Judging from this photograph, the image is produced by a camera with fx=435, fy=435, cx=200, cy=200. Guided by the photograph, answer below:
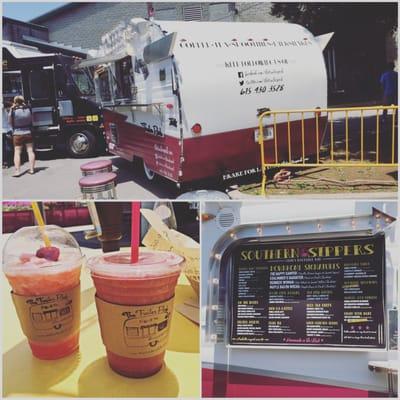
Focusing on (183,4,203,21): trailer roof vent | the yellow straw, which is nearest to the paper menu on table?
the yellow straw

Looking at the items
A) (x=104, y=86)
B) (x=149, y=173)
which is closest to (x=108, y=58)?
(x=104, y=86)

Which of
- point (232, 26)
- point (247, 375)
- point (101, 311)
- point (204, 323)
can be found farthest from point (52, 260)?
point (232, 26)

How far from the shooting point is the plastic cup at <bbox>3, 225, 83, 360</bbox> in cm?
134

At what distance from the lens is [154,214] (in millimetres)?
1816

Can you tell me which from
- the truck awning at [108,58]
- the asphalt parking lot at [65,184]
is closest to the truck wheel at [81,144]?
the asphalt parking lot at [65,184]

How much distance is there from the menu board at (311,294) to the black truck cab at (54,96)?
5555mm

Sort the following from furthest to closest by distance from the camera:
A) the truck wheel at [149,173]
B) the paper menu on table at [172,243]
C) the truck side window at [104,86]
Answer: the truck side window at [104,86], the truck wheel at [149,173], the paper menu on table at [172,243]

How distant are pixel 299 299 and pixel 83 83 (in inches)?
239

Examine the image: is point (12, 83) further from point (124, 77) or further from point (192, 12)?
point (192, 12)

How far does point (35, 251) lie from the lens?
1.40 meters

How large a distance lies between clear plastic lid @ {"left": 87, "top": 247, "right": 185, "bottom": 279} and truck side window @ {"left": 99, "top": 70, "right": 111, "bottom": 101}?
4207 mm

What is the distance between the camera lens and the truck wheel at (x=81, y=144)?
6.73 metres

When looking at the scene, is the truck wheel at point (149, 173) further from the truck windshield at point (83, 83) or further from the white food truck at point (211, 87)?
the truck windshield at point (83, 83)

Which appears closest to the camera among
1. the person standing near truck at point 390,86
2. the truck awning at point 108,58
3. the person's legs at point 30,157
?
the truck awning at point 108,58
